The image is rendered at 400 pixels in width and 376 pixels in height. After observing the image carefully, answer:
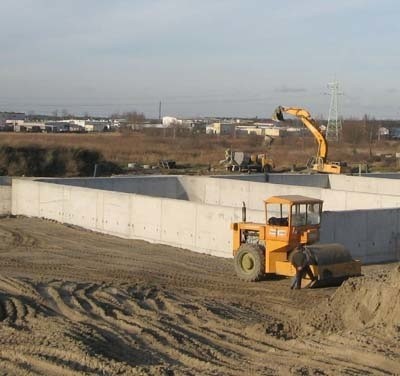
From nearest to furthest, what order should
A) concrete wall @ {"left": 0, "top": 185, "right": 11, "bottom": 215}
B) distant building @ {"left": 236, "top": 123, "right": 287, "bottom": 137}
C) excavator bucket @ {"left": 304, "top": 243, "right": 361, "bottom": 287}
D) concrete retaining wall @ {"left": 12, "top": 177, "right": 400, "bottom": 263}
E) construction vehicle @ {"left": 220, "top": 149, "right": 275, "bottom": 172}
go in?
excavator bucket @ {"left": 304, "top": 243, "right": 361, "bottom": 287}
concrete retaining wall @ {"left": 12, "top": 177, "right": 400, "bottom": 263}
concrete wall @ {"left": 0, "top": 185, "right": 11, "bottom": 215}
construction vehicle @ {"left": 220, "top": 149, "right": 275, "bottom": 172}
distant building @ {"left": 236, "top": 123, "right": 287, "bottom": 137}

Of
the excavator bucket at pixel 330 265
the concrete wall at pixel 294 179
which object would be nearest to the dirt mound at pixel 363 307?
the excavator bucket at pixel 330 265

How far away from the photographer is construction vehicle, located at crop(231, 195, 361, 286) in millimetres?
14148

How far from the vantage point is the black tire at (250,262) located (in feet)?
49.0

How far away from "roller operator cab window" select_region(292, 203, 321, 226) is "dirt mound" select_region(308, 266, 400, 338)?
3.35 metres

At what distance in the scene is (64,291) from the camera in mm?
13344

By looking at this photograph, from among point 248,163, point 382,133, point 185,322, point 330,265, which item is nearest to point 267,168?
point 248,163

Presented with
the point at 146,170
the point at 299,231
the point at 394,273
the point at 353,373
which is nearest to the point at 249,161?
the point at 146,170

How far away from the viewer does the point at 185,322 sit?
11320mm

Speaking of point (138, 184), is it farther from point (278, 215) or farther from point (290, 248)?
point (290, 248)

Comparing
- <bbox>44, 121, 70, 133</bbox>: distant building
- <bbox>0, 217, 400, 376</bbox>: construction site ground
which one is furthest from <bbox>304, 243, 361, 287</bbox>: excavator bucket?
<bbox>44, 121, 70, 133</bbox>: distant building

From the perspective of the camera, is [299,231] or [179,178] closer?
[299,231]

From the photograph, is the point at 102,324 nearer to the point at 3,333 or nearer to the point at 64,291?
the point at 3,333

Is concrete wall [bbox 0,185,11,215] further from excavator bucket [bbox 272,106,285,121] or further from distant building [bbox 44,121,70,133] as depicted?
distant building [bbox 44,121,70,133]

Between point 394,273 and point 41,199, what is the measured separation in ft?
55.7
